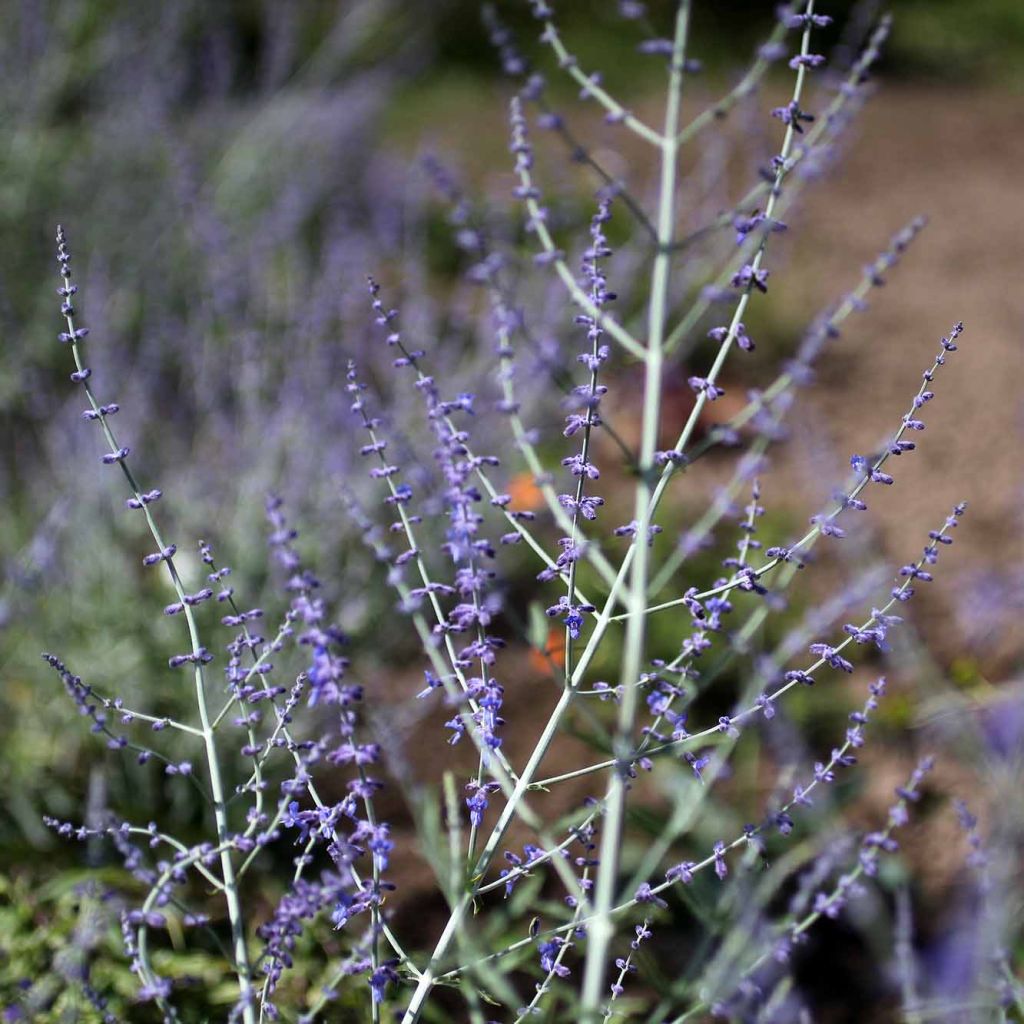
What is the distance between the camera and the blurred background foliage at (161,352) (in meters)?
2.66

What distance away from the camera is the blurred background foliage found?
2664 millimetres

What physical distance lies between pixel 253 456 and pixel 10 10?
9.35 ft

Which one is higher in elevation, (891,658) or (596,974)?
(596,974)

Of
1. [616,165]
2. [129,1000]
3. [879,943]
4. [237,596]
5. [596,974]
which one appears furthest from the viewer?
[616,165]

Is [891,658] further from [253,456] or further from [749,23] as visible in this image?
[749,23]

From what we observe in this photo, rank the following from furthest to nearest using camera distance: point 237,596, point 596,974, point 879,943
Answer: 1. point 237,596
2. point 879,943
3. point 596,974

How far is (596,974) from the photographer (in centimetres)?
116

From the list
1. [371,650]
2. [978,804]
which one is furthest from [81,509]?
[978,804]

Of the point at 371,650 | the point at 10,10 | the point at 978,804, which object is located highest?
the point at 10,10

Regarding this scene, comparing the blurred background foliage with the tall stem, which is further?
the blurred background foliage

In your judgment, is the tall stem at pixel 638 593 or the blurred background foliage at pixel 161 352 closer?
the tall stem at pixel 638 593

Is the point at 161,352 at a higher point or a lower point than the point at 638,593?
lower

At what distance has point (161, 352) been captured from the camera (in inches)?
157

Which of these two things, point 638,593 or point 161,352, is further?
point 161,352
